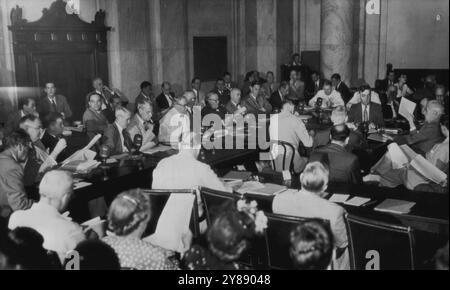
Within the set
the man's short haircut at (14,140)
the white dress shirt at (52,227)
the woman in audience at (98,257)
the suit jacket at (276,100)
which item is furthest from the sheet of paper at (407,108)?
the woman in audience at (98,257)

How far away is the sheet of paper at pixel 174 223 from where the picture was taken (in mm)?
3460

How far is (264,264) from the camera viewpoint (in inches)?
136

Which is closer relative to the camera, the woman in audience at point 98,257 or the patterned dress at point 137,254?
the woman in audience at point 98,257

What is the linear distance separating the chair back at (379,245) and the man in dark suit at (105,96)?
5789mm

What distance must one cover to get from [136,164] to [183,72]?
6324 millimetres

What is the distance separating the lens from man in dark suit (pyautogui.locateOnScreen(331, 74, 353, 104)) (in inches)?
419

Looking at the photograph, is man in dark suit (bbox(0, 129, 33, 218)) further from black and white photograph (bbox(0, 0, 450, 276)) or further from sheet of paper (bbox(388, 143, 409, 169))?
sheet of paper (bbox(388, 143, 409, 169))

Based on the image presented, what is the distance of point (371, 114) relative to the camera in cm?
731

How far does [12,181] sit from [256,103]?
5.45 m

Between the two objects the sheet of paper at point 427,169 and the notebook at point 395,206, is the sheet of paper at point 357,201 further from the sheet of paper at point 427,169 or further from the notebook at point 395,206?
the sheet of paper at point 427,169

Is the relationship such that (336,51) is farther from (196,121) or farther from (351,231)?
(351,231)

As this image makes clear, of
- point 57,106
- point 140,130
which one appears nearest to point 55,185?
point 140,130

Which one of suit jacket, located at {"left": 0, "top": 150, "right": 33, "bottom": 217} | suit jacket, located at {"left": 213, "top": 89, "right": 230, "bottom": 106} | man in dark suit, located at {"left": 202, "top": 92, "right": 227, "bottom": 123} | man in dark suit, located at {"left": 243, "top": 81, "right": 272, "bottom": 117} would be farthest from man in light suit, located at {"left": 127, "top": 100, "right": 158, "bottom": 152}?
suit jacket, located at {"left": 213, "top": 89, "right": 230, "bottom": 106}
